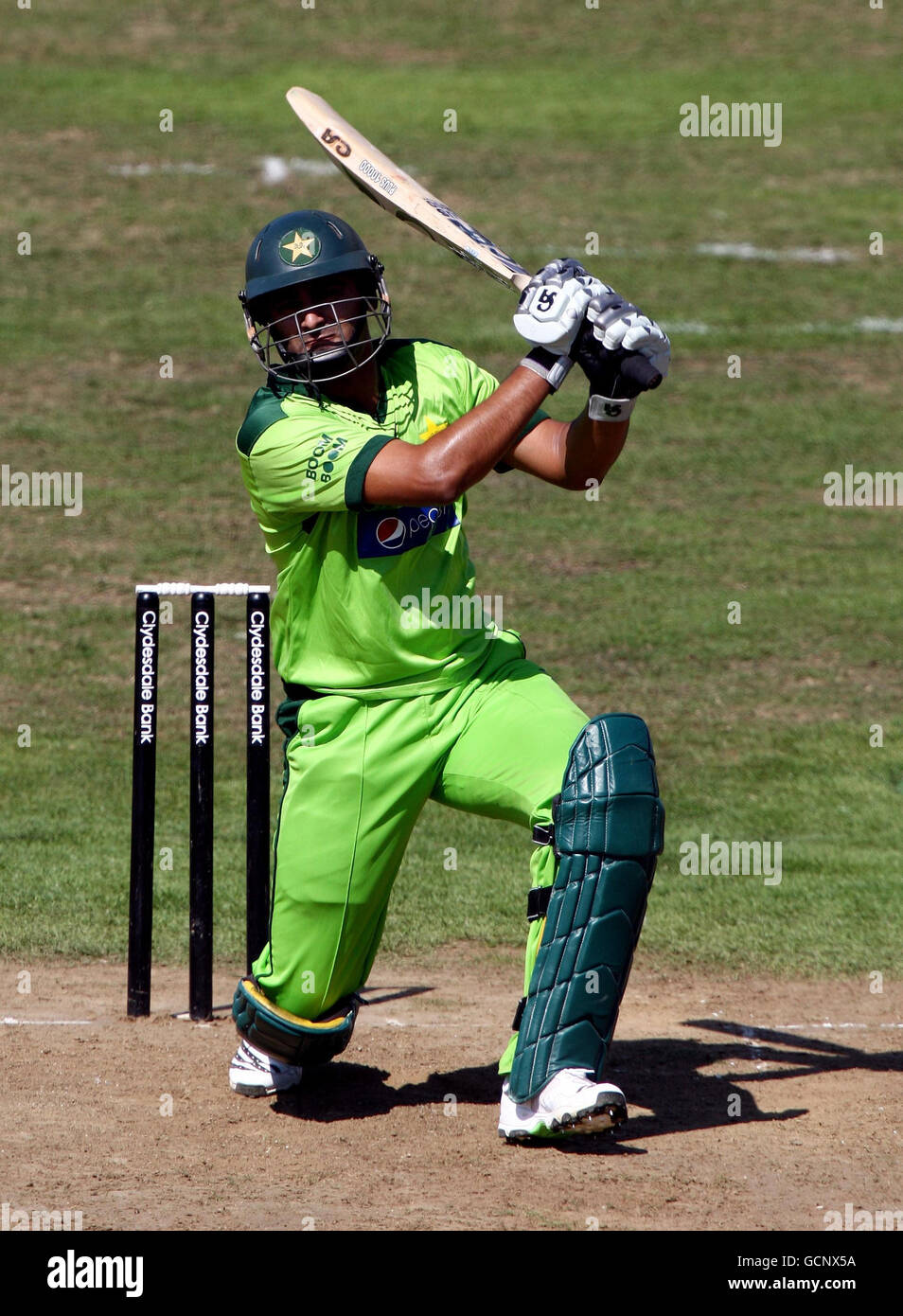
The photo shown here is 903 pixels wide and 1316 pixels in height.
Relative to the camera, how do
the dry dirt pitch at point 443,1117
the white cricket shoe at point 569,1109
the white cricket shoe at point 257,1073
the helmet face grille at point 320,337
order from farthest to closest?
the white cricket shoe at point 257,1073, the helmet face grille at point 320,337, the white cricket shoe at point 569,1109, the dry dirt pitch at point 443,1117

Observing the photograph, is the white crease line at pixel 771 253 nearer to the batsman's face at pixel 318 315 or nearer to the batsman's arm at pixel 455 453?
the batsman's face at pixel 318 315

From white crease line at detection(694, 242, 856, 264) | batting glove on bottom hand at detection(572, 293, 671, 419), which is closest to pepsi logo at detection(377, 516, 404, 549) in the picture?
batting glove on bottom hand at detection(572, 293, 671, 419)

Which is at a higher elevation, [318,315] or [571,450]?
[318,315]

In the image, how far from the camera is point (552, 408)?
511 inches

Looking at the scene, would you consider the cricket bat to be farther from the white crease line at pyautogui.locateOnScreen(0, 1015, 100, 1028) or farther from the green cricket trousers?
the white crease line at pyautogui.locateOnScreen(0, 1015, 100, 1028)

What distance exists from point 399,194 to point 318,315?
68 centimetres

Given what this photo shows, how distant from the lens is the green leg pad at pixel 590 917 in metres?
4.24

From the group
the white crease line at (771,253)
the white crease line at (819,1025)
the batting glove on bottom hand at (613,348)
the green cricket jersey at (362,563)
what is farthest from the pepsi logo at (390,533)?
the white crease line at (771,253)

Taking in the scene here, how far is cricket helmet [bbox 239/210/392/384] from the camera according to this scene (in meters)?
4.59

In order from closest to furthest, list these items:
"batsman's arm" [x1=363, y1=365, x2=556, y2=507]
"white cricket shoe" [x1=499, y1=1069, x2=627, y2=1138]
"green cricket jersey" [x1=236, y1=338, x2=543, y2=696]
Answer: "white cricket shoe" [x1=499, y1=1069, x2=627, y2=1138] → "batsman's arm" [x1=363, y1=365, x2=556, y2=507] → "green cricket jersey" [x1=236, y1=338, x2=543, y2=696]

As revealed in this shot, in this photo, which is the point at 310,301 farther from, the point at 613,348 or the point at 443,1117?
the point at 443,1117

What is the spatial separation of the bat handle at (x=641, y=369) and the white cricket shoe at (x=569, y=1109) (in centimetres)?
179

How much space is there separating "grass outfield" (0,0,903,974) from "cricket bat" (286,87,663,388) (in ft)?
9.41

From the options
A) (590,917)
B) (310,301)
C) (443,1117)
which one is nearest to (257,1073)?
(443,1117)
